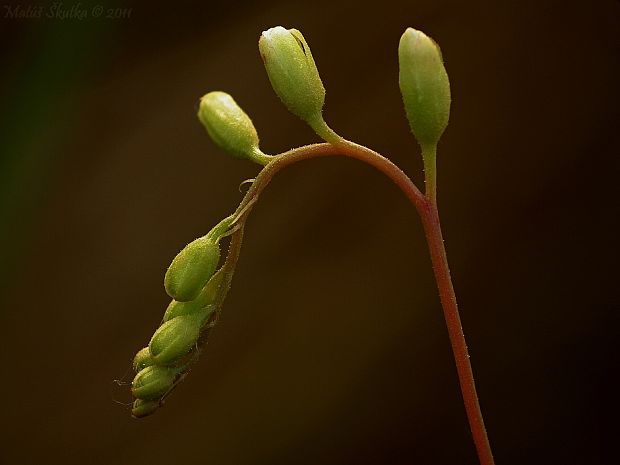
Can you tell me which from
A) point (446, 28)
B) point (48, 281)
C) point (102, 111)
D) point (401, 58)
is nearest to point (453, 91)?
point (446, 28)

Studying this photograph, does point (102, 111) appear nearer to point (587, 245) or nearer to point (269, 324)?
point (269, 324)

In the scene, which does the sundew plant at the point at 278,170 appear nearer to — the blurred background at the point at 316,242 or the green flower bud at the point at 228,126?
the green flower bud at the point at 228,126

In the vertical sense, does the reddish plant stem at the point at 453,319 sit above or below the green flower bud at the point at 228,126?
below

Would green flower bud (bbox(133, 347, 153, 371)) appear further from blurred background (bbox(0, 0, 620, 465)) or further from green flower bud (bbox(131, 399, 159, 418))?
blurred background (bbox(0, 0, 620, 465))

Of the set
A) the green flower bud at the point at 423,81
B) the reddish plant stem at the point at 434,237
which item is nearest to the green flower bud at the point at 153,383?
the reddish plant stem at the point at 434,237

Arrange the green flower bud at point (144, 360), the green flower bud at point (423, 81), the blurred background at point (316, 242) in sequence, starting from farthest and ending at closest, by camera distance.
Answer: the blurred background at point (316, 242)
the green flower bud at point (144, 360)
the green flower bud at point (423, 81)

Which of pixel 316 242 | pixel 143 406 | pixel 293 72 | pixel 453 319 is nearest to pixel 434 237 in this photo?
pixel 453 319

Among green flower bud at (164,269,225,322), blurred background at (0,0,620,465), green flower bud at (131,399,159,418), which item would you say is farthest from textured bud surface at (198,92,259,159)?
blurred background at (0,0,620,465)
